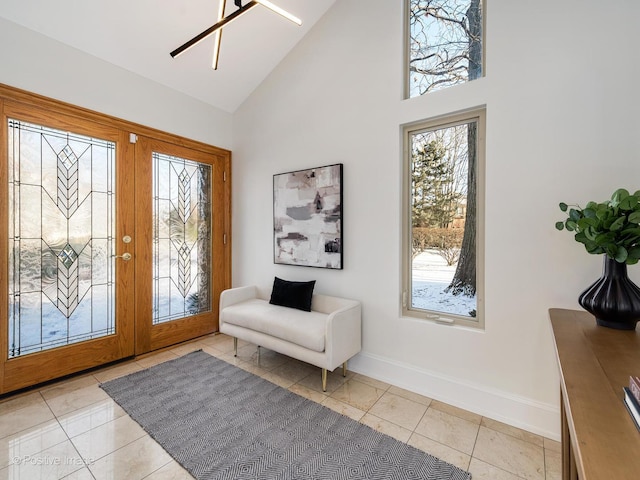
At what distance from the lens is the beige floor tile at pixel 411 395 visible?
2.25 metres

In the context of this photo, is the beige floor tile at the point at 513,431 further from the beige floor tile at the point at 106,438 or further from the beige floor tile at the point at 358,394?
the beige floor tile at the point at 106,438

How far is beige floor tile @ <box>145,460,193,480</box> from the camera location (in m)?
1.54

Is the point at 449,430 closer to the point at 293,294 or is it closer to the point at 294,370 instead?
the point at 294,370

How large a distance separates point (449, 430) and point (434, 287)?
1.00m

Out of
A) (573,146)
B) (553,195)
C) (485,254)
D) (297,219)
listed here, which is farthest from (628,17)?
(297,219)

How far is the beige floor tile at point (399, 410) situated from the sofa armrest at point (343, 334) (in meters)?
0.42

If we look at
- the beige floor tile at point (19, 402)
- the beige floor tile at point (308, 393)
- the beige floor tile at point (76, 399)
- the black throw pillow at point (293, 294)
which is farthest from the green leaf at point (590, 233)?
the beige floor tile at point (19, 402)

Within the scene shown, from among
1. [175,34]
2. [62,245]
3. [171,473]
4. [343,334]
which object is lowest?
[171,473]

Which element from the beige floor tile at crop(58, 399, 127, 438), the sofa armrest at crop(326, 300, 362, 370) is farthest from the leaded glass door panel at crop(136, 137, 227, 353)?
the sofa armrest at crop(326, 300, 362, 370)

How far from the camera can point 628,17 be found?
166cm

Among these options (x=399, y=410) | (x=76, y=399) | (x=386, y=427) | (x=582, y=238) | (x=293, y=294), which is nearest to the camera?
(x=582, y=238)

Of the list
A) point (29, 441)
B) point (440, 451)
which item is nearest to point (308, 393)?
point (440, 451)

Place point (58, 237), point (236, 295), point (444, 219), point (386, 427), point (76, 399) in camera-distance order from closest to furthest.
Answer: point (386, 427), point (76, 399), point (444, 219), point (58, 237), point (236, 295)

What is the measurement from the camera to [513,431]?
75.2 inches
